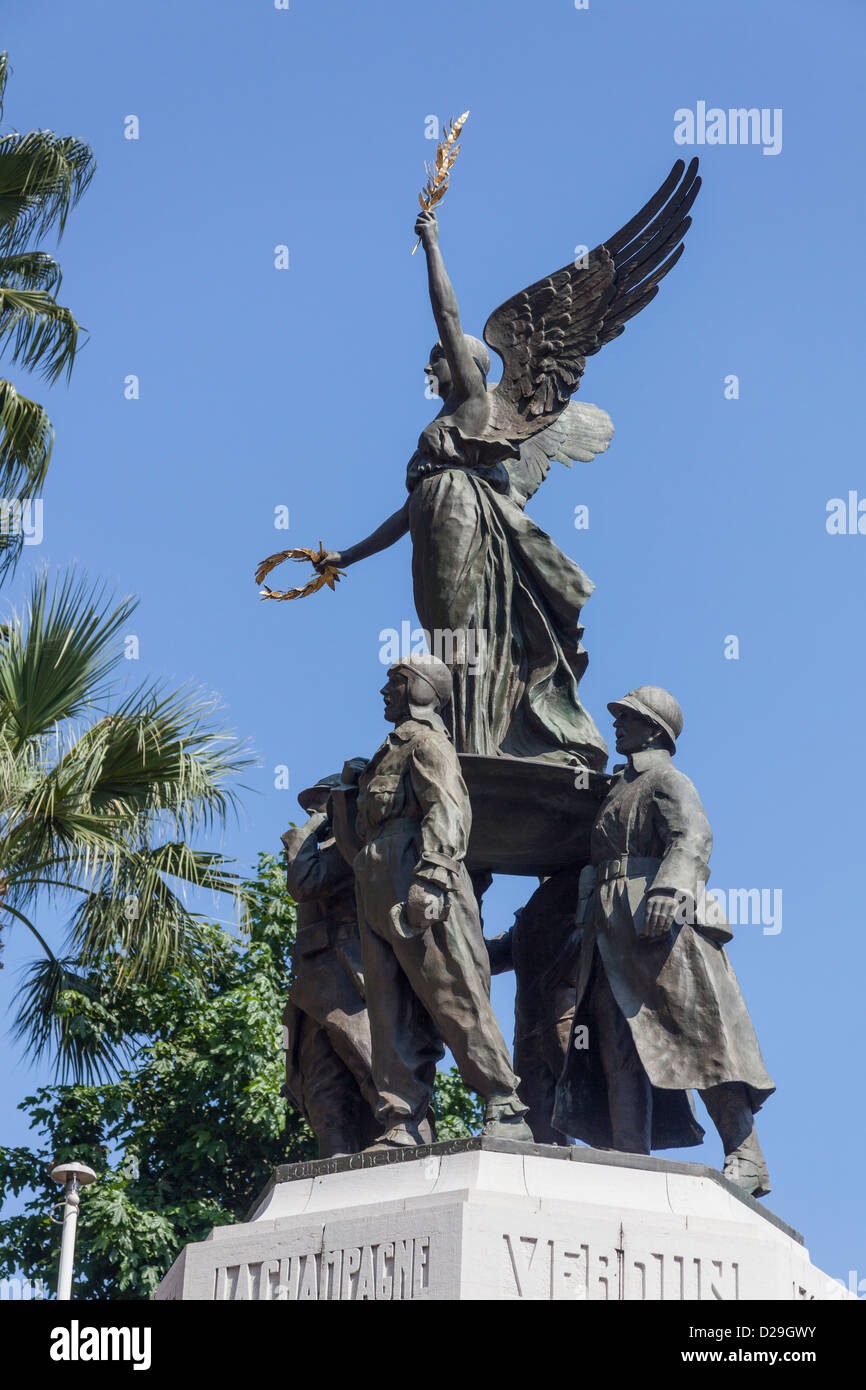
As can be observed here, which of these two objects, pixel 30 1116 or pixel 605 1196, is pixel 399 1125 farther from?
pixel 30 1116

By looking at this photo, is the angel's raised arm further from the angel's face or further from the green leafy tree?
the green leafy tree

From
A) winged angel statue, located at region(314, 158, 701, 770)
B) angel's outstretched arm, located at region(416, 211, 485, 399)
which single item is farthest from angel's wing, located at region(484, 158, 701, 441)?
angel's outstretched arm, located at region(416, 211, 485, 399)

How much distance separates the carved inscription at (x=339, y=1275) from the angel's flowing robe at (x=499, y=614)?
9.44 feet

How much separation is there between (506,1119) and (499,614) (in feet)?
9.44

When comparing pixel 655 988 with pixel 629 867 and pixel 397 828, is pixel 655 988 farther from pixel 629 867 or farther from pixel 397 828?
pixel 397 828

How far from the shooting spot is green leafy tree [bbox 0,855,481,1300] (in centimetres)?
2070

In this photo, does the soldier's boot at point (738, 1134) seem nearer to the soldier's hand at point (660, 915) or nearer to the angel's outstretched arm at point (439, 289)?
the soldier's hand at point (660, 915)

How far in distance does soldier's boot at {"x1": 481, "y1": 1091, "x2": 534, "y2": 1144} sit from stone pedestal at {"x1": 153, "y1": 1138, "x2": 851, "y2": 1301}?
0.23 metres

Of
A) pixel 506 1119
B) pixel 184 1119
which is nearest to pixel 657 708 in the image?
pixel 506 1119

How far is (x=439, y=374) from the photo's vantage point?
11734mm

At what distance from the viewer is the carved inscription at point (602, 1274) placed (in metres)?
8.54
